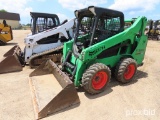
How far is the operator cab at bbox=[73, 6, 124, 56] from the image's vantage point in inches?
166

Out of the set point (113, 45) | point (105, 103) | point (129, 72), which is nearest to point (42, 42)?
point (113, 45)

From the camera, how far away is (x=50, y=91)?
415 cm

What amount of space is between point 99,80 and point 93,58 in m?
0.57

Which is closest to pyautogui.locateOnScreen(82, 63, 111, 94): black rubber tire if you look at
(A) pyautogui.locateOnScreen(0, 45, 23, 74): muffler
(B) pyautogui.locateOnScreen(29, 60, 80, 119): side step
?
(B) pyautogui.locateOnScreen(29, 60, 80, 119): side step

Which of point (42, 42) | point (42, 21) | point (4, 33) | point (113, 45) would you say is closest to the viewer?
point (113, 45)

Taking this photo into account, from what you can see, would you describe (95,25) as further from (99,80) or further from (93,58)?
(99,80)

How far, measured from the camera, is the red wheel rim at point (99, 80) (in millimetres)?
4031

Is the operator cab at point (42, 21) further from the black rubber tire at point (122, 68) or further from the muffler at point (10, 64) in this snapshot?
the black rubber tire at point (122, 68)

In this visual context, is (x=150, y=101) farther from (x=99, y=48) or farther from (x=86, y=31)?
(x=86, y=31)

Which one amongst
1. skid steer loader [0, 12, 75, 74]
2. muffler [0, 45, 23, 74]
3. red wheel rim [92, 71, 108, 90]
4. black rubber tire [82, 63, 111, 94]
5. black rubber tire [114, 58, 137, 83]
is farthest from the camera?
skid steer loader [0, 12, 75, 74]

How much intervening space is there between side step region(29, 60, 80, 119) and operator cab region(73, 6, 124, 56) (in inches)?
38.0

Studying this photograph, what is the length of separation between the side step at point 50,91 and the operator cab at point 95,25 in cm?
97

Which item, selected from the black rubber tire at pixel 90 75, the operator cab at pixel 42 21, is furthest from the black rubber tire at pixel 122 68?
the operator cab at pixel 42 21

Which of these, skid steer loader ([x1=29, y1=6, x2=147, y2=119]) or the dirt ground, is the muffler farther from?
skid steer loader ([x1=29, y1=6, x2=147, y2=119])
